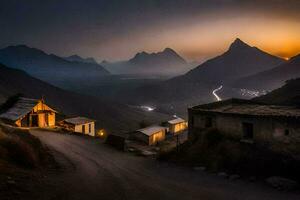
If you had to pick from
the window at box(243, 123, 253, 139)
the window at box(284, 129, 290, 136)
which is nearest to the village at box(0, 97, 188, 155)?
the window at box(243, 123, 253, 139)

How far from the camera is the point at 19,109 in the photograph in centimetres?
5319

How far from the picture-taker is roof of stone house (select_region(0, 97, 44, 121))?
1989 inches

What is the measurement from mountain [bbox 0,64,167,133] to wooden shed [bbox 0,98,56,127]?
5045cm

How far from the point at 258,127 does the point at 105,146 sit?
21469mm

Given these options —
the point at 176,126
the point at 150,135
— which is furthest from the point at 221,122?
the point at 176,126

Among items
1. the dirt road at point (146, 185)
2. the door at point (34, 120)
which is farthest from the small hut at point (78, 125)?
the dirt road at point (146, 185)

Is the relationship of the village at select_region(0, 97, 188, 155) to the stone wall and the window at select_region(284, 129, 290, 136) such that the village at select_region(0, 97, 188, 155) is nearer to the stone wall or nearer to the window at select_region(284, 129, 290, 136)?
the stone wall

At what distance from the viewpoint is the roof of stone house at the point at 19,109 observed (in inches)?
1989

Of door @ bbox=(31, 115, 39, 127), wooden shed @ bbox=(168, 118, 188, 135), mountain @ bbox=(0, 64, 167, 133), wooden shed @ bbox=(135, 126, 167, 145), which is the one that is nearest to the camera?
door @ bbox=(31, 115, 39, 127)

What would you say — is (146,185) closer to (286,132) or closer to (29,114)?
(286,132)

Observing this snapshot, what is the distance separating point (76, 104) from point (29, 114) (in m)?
97.0

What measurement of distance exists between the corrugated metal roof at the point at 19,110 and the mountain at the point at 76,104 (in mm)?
50974

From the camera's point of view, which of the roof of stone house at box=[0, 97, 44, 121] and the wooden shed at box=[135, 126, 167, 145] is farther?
the wooden shed at box=[135, 126, 167, 145]

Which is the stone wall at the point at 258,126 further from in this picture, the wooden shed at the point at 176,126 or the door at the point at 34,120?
the wooden shed at the point at 176,126
